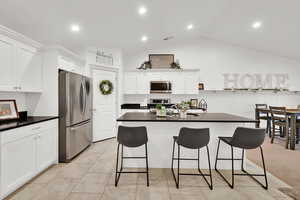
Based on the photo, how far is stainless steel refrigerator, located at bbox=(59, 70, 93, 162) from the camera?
3076 mm

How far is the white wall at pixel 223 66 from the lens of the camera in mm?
5910

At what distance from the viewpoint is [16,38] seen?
245cm

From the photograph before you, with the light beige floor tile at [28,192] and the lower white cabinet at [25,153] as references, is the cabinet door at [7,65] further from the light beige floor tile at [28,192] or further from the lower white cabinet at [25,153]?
the light beige floor tile at [28,192]

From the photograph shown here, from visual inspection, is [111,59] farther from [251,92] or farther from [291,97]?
[291,97]

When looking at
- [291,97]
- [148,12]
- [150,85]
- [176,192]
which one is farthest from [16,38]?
[291,97]

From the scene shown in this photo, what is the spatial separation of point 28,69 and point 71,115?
1.08 meters

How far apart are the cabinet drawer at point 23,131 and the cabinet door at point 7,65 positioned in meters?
0.67

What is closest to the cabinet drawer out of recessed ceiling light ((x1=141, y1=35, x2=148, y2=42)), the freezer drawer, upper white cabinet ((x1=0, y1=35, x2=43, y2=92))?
the freezer drawer

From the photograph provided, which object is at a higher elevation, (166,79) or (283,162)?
(166,79)

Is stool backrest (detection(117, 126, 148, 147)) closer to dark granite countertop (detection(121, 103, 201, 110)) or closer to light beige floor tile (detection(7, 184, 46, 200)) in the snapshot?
light beige floor tile (detection(7, 184, 46, 200))

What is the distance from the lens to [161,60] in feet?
19.1

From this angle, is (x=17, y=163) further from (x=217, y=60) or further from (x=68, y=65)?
(x=217, y=60)

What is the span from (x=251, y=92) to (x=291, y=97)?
4.83 ft

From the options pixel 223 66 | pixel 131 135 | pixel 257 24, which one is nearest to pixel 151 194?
pixel 131 135
